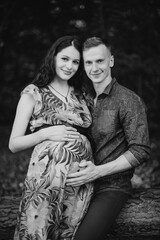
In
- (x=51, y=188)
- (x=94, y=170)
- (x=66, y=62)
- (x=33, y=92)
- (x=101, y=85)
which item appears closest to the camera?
(x=51, y=188)

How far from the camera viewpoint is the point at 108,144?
2.81 meters

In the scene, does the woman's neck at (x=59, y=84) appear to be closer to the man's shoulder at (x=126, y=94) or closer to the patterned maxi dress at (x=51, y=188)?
the patterned maxi dress at (x=51, y=188)

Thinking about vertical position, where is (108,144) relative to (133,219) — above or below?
above

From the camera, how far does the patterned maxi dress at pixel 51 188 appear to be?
2484 mm

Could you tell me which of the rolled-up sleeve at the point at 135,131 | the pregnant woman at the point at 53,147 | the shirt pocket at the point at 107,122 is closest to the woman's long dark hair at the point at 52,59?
the pregnant woman at the point at 53,147

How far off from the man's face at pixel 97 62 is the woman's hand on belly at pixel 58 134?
1.73 feet

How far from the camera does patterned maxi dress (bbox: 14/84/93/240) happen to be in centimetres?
248

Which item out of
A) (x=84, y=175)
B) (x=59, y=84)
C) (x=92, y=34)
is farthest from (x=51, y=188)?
(x=92, y=34)

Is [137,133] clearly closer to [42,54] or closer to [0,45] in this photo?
[0,45]

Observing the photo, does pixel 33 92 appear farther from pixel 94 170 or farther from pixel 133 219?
pixel 133 219

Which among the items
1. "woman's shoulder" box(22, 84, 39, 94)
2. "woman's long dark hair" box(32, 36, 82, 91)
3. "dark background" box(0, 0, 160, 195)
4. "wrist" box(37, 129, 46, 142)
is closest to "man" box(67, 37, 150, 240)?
"woman's long dark hair" box(32, 36, 82, 91)

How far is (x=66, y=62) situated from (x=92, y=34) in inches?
176

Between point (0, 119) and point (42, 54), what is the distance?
280cm

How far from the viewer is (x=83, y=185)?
2658 millimetres
